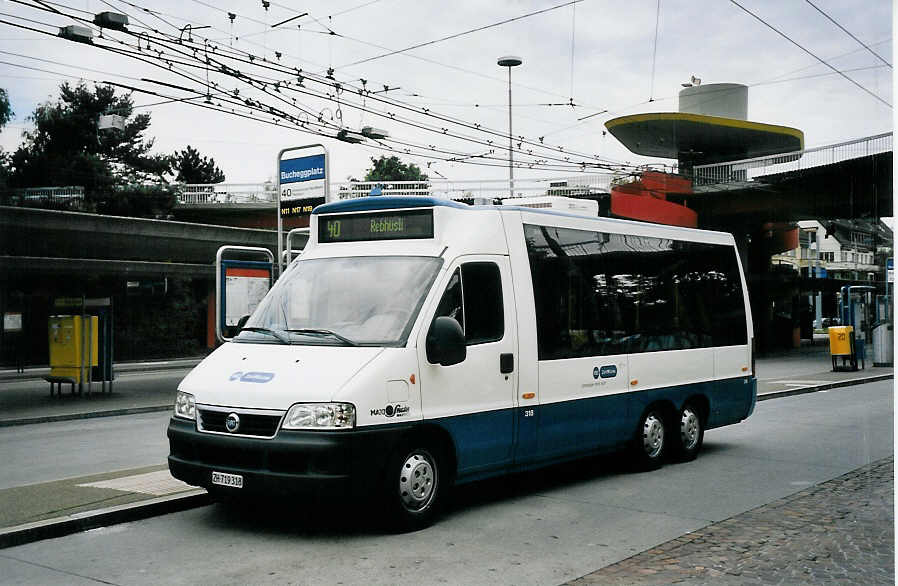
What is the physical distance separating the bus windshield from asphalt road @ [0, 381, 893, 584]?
1421 millimetres

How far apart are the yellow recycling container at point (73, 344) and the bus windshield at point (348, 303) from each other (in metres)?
13.6

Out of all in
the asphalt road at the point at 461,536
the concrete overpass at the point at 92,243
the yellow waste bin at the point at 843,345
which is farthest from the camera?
the yellow waste bin at the point at 843,345

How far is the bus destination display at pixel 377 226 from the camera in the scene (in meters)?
8.35

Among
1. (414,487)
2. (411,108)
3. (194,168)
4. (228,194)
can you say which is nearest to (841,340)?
(411,108)

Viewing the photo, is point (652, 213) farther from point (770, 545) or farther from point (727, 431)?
point (770, 545)

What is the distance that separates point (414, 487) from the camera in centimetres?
741

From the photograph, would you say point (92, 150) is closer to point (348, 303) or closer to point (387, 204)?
point (387, 204)

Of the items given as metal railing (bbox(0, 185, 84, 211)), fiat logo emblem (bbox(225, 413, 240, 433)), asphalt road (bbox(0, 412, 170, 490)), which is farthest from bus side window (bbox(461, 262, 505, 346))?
metal railing (bbox(0, 185, 84, 211))

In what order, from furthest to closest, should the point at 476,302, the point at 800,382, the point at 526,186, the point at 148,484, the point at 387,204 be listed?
the point at 526,186
the point at 800,382
the point at 148,484
the point at 387,204
the point at 476,302

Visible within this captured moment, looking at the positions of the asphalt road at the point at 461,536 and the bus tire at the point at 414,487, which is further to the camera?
the bus tire at the point at 414,487

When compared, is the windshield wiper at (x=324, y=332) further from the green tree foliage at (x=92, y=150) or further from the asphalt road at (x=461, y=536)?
the green tree foliage at (x=92, y=150)

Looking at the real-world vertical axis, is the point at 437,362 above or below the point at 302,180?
below

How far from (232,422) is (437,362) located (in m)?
1.65

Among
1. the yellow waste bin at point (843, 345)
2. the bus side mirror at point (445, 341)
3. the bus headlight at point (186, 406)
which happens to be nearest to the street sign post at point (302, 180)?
the bus headlight at point (186, 406)
